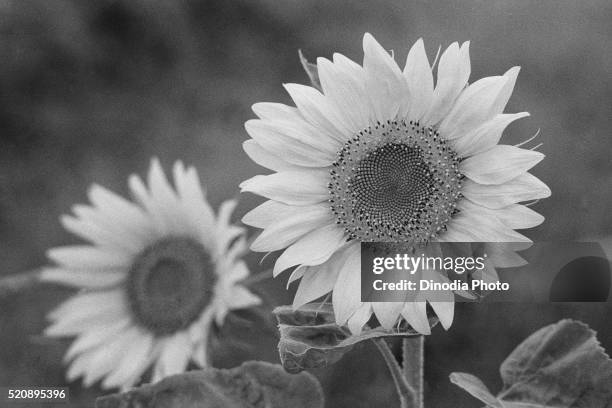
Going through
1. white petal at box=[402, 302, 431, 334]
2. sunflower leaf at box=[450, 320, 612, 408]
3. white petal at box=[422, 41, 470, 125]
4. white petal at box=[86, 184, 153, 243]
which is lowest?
sunflower leaf at box=[450, 320, 612, 408]

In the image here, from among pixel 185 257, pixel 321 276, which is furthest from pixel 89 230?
pixel 321 276

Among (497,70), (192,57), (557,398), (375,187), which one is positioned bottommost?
(557,398)

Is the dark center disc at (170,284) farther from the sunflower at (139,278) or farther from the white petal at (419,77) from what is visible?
the white petal at (419,77)

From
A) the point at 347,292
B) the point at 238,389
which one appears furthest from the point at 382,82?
the point at 238,389

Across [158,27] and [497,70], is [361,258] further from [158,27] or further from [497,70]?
[158,27]

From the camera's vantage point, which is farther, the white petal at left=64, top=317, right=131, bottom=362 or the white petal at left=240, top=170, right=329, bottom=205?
the white petal at left=64, top=317, right=131, bottom=362

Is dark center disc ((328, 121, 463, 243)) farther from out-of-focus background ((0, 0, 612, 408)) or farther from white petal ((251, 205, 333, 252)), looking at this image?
out-of-focus background ((0, 0, 612, 408))

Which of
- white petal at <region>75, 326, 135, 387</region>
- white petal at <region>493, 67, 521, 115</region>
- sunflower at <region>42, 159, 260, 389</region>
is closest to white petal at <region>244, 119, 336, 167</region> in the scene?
white petal at <region>493, 67, 521, 115</region>
